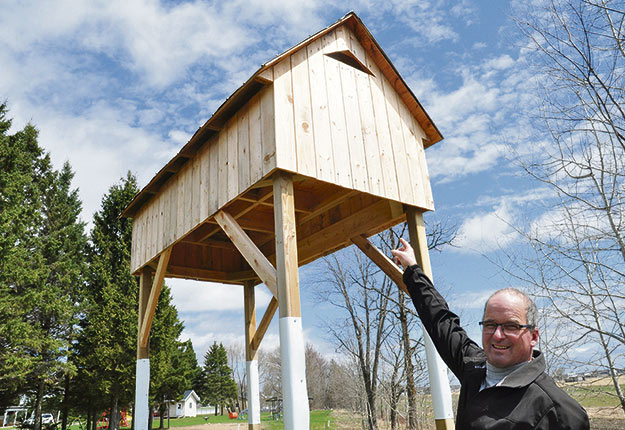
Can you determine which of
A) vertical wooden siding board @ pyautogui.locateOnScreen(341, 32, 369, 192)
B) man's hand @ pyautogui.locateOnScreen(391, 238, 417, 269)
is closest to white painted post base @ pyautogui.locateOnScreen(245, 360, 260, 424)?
vertical wooden siding board @ pyautogui.locateOnScreen(341, 32, 369, 192)

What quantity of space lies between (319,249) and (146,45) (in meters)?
4.49

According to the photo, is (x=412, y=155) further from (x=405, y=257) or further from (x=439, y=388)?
(x=405, y=257)

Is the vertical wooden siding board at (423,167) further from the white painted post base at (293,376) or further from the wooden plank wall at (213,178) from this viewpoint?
the white painted post base at (293,376)

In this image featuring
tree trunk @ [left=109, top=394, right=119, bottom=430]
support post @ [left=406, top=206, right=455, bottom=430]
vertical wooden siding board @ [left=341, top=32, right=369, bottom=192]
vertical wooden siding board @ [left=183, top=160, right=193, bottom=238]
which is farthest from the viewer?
tree trunk @ [left=109, top=394, right=119, bottom=430]

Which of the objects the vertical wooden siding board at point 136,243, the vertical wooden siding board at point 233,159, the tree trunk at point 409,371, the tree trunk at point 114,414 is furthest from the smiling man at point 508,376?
the tree trunk at point 114,414

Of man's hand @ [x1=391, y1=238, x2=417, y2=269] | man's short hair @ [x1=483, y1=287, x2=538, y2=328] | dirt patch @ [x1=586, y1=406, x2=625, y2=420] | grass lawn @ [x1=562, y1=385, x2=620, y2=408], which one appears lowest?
dirt patch @ [x1=586, y1=406, x2=625, y2=420]

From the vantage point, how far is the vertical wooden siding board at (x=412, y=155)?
20.4ft

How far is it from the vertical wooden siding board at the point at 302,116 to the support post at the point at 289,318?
0.27 meters

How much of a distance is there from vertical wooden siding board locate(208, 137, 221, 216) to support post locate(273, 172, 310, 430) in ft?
4.50

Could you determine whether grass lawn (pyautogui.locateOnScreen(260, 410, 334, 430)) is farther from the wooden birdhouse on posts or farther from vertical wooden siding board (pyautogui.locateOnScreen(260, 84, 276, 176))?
vertical wooden siding board (pyautogui.locateOnScreen(260, 84, 276, 176))

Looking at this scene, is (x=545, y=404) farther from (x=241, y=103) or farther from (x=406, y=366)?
(x=406, y=366)

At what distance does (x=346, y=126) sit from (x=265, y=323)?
14.7 ft

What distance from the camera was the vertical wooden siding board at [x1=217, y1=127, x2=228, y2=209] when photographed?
19.0ft

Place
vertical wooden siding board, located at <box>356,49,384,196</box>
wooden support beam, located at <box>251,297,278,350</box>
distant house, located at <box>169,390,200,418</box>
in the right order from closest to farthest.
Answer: vertical wooden siding board, located at <box>356,49,384,196</box>
wooden support beam, located at <box>251,297,278,350</box>
distant house, located at <box>169,390,200,418</box>
